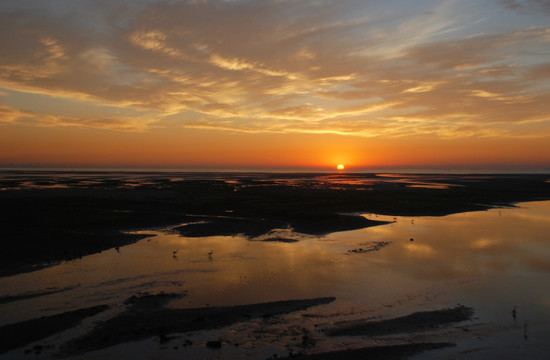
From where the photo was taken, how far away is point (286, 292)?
16094 millimetres

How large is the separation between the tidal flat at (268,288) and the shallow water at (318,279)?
80 millimetres

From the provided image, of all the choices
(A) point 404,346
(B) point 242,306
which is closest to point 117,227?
(B) point 242,306

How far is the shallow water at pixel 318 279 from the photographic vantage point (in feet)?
43.4

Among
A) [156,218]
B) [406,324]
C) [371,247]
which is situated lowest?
[406,324]

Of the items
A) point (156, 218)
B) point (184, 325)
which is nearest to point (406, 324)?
point (184, 325)

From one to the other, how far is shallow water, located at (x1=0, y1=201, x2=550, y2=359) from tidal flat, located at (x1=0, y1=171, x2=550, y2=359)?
8cm

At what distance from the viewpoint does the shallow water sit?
13227mm

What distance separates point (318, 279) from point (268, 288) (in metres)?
2.69

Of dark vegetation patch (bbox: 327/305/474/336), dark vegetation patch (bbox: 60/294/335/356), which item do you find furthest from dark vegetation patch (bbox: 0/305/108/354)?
dark vegetation patch (bbox: 327/305/474/336)

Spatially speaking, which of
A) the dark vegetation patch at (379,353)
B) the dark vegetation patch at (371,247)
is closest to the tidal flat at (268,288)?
the dark vegetation patch at (379,353)

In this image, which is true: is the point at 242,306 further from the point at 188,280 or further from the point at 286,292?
the point at 188,280

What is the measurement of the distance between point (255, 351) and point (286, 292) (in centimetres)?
527

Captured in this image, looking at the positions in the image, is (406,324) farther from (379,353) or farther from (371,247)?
(371,247)

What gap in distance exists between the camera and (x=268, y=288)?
1659 centimetres
